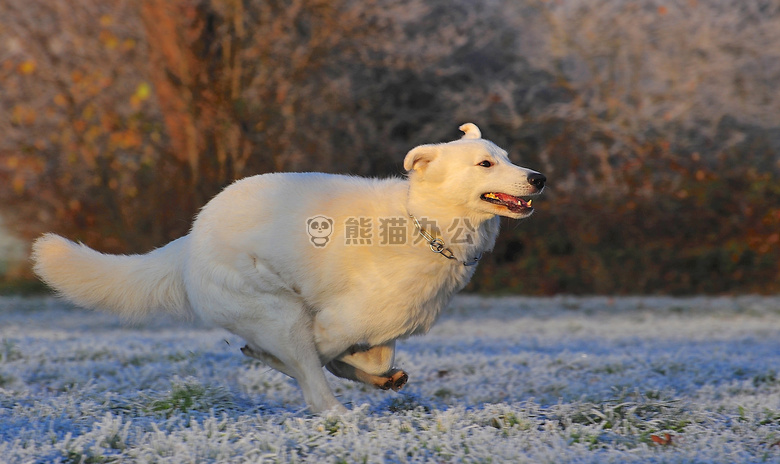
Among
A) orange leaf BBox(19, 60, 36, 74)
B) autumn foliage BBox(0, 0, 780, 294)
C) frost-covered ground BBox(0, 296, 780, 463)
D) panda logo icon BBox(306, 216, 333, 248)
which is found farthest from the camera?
orange leaf BBox(19, 60, 36, 74)

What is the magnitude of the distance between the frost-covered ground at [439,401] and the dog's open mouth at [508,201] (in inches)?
44.3

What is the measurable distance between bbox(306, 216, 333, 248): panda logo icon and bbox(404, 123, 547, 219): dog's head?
566mm

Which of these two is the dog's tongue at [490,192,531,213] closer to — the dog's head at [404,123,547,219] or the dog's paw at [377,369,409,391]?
the dog's head at [404,123,547,219]

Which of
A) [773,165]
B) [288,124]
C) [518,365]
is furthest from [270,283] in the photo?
[773,165]

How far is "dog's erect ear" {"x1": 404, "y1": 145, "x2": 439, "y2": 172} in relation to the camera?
16.0ft

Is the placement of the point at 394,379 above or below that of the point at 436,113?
below

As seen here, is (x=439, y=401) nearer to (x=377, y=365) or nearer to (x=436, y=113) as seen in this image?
(x=377, y=365)

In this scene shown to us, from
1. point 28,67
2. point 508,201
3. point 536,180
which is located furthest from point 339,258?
point 28,67

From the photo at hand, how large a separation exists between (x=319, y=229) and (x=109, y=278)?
1379 millimetres

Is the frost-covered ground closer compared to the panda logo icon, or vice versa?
the frost-covered ground

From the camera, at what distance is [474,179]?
15.9ft

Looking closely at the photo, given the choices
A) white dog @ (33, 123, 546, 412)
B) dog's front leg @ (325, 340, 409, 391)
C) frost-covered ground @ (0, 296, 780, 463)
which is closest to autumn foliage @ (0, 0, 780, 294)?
frost-covered ground @ (0, 296, 780, 463)

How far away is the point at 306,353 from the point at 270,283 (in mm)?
463

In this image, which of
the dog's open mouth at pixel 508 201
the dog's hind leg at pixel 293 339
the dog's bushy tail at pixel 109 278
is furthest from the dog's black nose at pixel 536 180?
the dog's bushy tail at pixel 109 278
